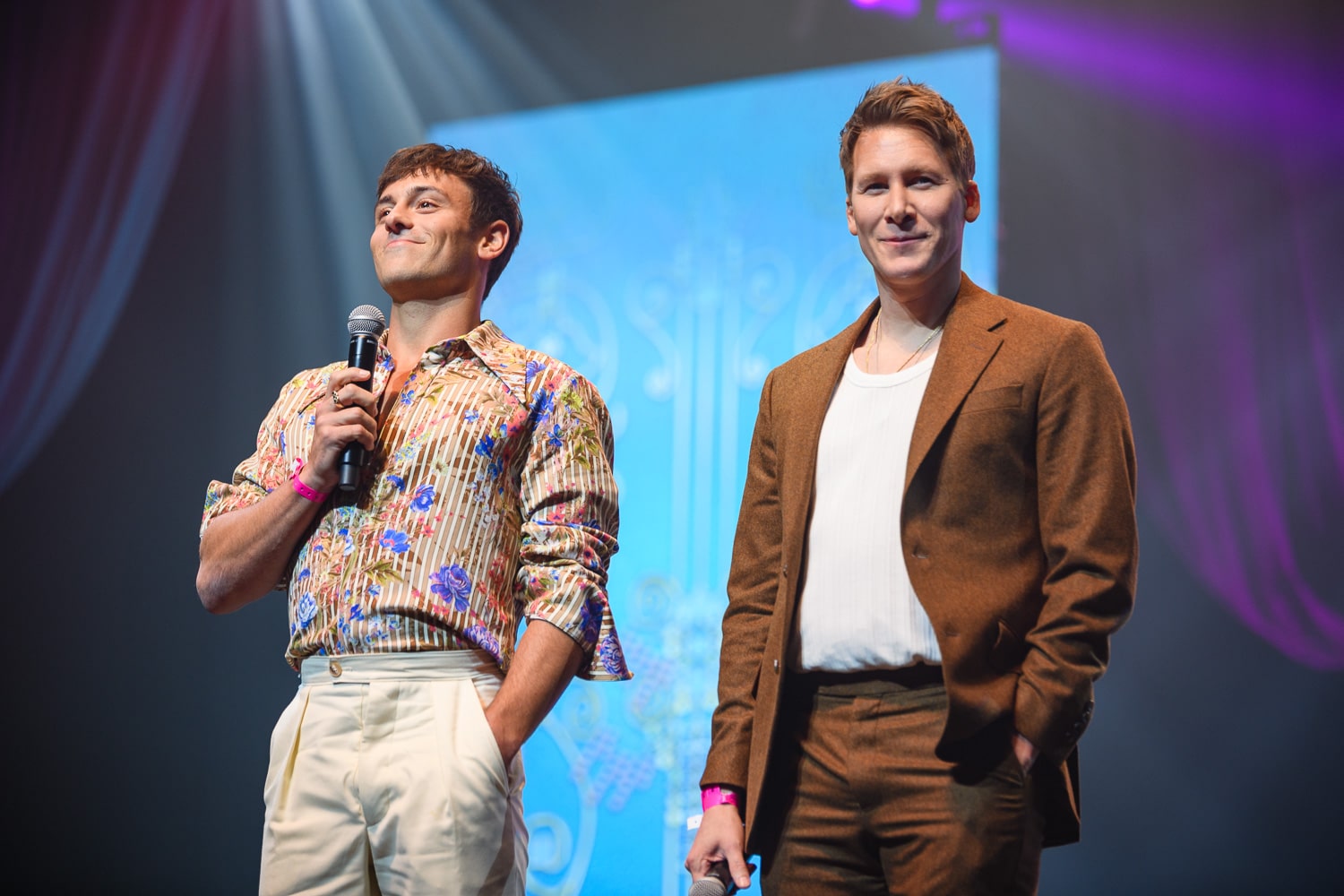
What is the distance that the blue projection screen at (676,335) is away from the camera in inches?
132

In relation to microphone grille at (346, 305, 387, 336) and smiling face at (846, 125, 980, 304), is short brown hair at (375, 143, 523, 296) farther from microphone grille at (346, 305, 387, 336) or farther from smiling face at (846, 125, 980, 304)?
smiling face at (846, 125, 980, 304)

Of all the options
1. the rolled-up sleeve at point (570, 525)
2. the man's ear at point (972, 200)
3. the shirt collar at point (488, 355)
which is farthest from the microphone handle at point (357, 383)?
the man's ear at point (972, 200)

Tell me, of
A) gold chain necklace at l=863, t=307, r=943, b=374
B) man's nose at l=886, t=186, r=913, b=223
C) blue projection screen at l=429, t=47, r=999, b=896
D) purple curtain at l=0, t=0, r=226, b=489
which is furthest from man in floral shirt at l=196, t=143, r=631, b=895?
purple curtain at l=0, t=0, r=226, b=489

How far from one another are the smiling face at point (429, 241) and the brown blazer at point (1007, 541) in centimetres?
68

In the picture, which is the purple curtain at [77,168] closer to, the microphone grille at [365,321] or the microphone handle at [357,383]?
the microphone grille at [365,321]

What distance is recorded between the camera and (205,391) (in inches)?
170

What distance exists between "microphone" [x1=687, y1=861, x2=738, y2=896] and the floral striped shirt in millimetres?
301

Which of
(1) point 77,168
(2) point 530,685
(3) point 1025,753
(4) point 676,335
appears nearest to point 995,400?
(3) point 1025,753

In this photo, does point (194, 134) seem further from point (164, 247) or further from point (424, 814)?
point (424, 814)

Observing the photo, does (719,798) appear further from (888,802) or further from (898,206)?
(898,206)

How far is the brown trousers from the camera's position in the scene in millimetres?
1282

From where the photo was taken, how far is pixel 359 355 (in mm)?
1690

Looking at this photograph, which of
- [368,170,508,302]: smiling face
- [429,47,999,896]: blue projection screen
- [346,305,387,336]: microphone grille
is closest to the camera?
[346,305,387,336]: microphone grille

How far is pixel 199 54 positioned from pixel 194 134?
1.03 ft
